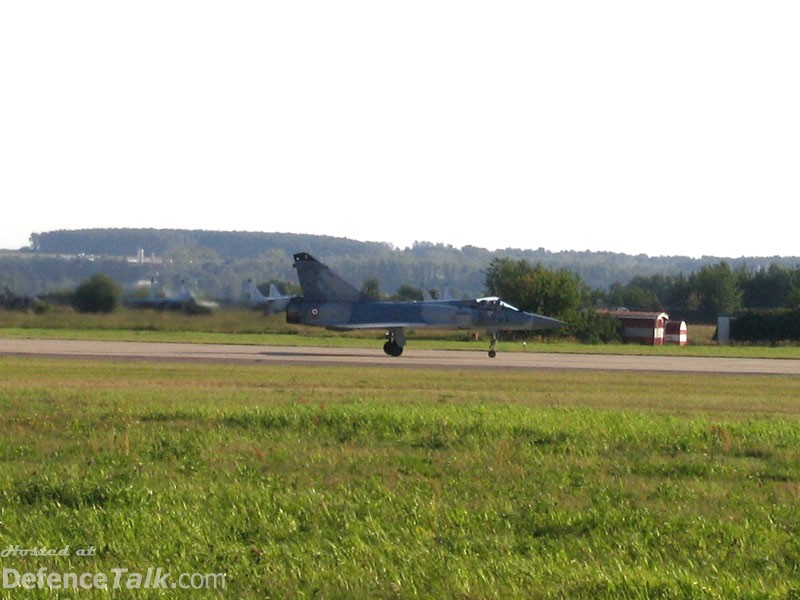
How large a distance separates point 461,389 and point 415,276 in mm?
96611

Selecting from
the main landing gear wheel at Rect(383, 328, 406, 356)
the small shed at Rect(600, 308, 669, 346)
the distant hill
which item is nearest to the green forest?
the distant hill

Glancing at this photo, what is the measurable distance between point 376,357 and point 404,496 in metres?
29.8

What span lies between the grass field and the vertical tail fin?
2383cm

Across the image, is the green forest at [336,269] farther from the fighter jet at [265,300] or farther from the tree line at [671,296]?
the fighter jet at [265,300]

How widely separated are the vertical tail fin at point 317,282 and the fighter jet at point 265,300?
1.49 m

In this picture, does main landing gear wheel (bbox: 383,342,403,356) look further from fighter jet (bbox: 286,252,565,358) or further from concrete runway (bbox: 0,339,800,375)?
concrete runway (bbox: 0,339,800,375)

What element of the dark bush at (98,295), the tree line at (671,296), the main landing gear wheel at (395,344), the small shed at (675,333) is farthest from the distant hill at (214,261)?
the small shed at (675,333)

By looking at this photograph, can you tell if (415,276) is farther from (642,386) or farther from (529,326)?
(642,386)

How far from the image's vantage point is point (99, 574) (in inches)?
333

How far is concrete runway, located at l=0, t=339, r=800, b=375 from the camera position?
37.1 meters

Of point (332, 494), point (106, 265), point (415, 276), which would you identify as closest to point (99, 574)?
point (332, 494)

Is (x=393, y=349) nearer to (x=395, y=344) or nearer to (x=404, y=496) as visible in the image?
(x=395, y=344)

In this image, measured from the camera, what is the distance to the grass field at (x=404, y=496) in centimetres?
858

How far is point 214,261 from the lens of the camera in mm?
71875
